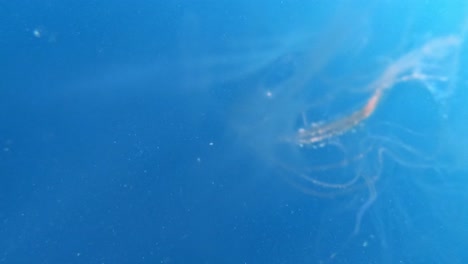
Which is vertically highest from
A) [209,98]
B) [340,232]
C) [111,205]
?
[209,98]

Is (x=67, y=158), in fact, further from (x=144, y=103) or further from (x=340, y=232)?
(x=340, y=232)

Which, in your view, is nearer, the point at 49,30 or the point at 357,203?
the point at 49,30

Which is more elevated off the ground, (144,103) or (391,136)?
(144,103)

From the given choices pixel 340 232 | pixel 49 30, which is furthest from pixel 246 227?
pixel 49 30

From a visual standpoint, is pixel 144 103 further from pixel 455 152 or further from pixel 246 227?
pixel 455 152

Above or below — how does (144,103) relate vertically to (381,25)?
below

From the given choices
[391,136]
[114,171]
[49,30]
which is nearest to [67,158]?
[114,171]
